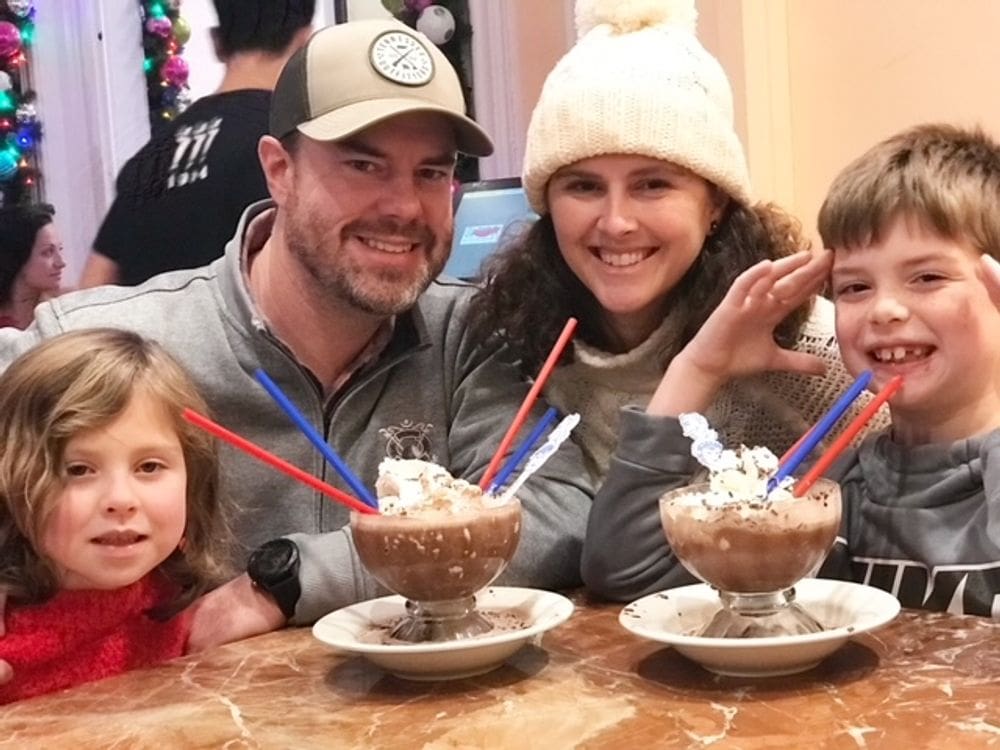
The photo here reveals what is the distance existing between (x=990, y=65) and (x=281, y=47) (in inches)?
67.5

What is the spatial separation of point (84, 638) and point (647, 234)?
0.96 m

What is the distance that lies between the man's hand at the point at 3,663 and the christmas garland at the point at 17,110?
100.0 inches

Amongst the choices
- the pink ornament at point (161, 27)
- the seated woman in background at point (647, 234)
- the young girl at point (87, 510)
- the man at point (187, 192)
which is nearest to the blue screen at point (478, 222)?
the man at point (187, 192)

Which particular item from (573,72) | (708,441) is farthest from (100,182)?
(708,441)

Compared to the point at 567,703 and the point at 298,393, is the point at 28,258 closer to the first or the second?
the point at 298,393

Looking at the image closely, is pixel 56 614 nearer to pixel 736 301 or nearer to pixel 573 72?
pixel 736 301

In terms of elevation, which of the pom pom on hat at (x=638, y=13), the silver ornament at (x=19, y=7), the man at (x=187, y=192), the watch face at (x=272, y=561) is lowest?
the watch face at (x=272, y=561)

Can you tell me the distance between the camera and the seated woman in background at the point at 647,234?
1694 mm

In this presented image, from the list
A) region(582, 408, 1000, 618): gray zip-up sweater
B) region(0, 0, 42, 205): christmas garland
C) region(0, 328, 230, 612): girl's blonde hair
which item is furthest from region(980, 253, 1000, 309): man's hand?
region(0, 0, 42, 205): christmas garland

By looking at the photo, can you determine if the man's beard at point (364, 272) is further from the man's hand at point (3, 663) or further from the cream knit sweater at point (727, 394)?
the man's hand at point (3, 663)

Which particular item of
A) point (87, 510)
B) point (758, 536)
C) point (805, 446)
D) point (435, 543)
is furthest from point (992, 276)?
point (87, 510)

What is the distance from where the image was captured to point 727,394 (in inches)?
68.5

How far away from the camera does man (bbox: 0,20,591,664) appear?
69.0 inches

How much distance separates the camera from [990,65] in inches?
95.6
